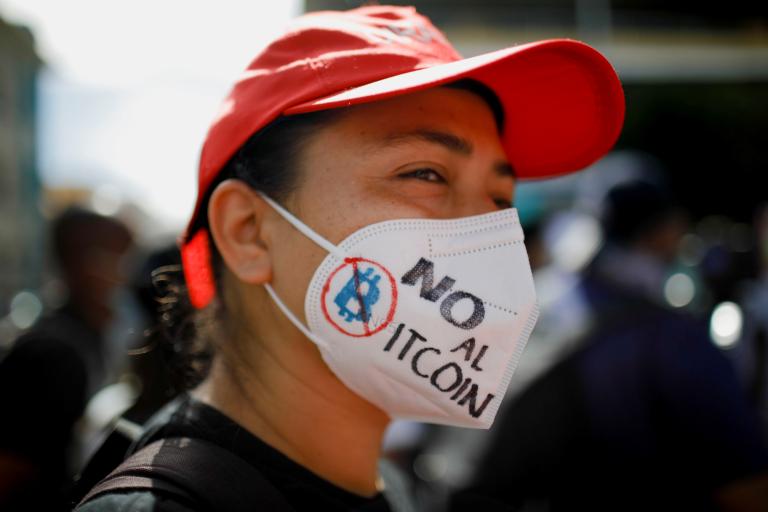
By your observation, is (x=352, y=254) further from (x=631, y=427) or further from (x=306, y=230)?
(x=631, y=427)

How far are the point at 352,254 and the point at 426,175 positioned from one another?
0.84 feet

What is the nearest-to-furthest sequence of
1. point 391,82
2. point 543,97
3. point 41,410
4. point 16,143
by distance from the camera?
point 391,82, point 543,97, point 41,410, point 16,143

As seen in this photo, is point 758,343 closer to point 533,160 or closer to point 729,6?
point 533,160

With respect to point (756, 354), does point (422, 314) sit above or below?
above

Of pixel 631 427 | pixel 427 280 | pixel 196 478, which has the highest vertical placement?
pixel 427 280

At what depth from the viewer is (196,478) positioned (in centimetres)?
118

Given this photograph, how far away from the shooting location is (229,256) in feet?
5.02

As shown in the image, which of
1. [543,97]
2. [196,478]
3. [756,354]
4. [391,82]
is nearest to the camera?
[196,478]

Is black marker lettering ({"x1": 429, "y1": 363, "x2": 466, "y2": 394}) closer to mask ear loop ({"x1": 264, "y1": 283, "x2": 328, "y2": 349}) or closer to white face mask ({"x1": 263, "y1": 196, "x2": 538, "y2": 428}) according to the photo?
white face mask ({"x1": 263, "y1": 196, "x2": 538, "y2": 428})

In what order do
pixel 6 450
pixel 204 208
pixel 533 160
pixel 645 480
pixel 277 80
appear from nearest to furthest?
pixel 277 80 < pixel 204 208 < pixel 533 160 < pixel 6 450 < pixel 645 480

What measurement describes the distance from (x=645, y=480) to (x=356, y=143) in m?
1.83

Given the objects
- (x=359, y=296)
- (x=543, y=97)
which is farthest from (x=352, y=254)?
(x=543, y=97)

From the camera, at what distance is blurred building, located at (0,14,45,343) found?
1845cm

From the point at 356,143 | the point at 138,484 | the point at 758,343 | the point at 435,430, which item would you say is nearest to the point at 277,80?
the point at 356,143
